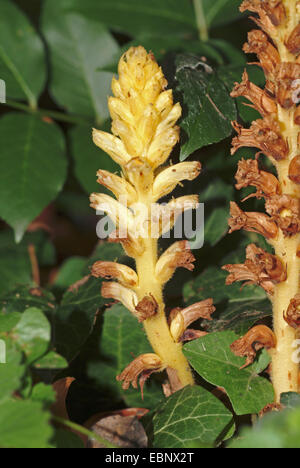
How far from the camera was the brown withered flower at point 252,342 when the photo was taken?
117 centimetres

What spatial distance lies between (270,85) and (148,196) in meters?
0.33

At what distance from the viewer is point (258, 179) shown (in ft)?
3.81

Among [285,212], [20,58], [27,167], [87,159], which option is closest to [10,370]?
[285,212]

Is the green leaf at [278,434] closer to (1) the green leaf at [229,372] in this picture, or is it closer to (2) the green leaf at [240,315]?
(1) the green leaf at [229,372]

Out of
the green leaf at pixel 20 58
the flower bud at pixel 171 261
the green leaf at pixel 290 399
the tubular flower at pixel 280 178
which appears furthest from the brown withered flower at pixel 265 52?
the green leaf at pixel 20 58

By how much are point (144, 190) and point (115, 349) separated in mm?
532

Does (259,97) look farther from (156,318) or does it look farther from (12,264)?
(12,264)

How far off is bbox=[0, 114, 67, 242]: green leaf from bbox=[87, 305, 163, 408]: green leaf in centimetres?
43

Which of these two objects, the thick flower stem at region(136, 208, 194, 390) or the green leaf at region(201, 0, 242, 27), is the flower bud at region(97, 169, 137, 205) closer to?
the thick flower stem at region(136, 208, 194, 390)

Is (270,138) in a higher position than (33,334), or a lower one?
higher

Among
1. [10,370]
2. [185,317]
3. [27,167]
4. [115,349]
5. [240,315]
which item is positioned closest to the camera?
[10,370]

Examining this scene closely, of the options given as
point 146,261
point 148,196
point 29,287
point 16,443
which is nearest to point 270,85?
point 148,196

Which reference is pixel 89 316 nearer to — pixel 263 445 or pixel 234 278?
pixel 234 278

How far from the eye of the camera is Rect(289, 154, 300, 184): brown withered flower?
3.67 ft
